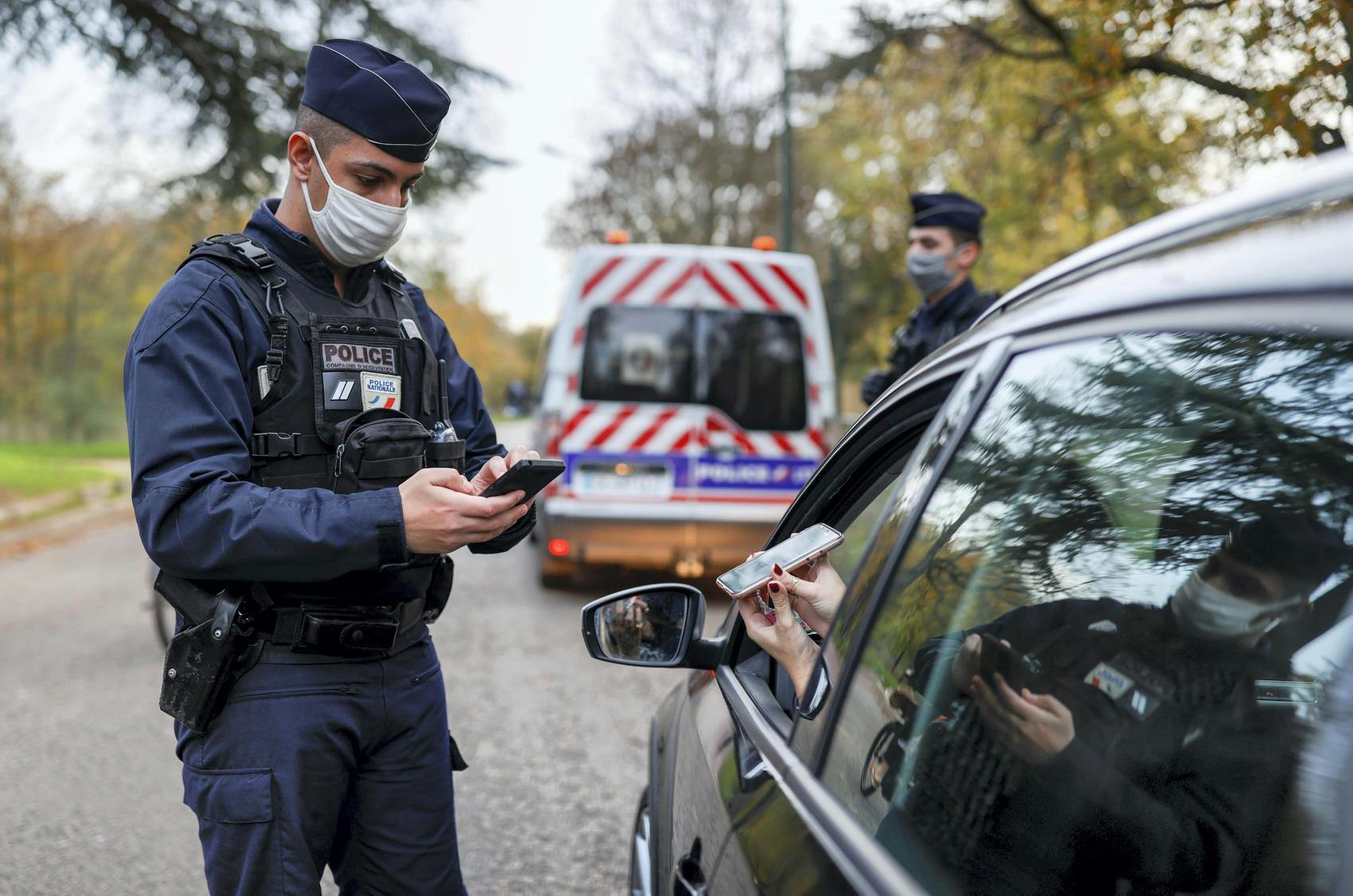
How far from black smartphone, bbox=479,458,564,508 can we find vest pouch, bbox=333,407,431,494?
0.19 metres

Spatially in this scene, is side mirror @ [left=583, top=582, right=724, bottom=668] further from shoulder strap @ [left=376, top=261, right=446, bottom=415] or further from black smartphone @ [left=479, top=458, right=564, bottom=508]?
shoulder strap @ [left=376, top=261, right=446, bottom=415]

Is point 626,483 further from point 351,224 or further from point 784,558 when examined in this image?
point 784,558

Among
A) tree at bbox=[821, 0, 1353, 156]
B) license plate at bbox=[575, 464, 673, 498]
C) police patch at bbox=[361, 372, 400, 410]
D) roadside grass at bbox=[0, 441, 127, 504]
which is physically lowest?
roadside grass at bbox=[0, 441, 127, 504]

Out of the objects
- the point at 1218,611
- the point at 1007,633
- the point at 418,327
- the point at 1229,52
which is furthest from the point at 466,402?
the point at 1229,52

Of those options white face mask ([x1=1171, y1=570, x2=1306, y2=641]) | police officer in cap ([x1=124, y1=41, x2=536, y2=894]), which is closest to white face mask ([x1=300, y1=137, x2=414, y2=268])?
police officer in cap ([x1=124, y1=41, x2=536, y2=894])

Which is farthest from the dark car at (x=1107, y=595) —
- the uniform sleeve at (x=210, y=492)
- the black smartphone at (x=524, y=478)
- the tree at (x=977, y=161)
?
the tree at (x=977, y=161)

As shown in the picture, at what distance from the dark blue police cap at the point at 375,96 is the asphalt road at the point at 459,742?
234cm

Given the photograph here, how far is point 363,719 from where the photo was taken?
2039mm

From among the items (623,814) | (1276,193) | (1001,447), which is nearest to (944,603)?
(1001,447)

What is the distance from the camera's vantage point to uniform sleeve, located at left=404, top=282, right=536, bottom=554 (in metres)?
2.42

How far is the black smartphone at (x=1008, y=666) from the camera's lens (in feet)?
4.01

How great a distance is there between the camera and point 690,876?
1.69m

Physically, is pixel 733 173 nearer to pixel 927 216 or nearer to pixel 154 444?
pixel 927 216

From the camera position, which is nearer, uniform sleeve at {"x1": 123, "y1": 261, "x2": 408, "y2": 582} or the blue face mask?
uniform sleeve at {"x1": 123, "y1": 261, "x2": 408, "y2": 582}
